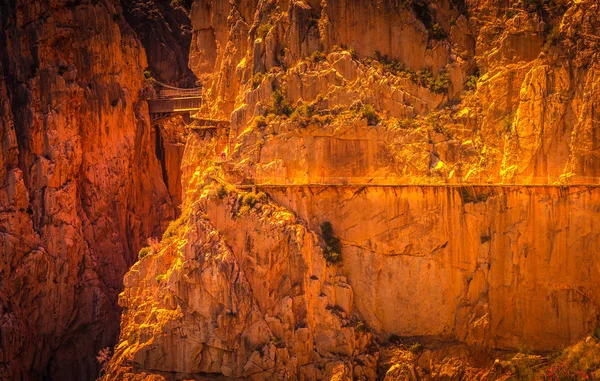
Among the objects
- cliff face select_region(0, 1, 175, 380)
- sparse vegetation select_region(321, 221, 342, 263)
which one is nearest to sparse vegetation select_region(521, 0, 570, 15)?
sparse vegetation select_region(321, 221, 342, 263)

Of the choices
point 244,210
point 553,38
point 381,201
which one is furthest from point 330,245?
point 553,38

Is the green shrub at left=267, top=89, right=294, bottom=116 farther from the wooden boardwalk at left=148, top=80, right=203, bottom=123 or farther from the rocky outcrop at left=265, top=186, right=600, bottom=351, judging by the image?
the wooden boardwalk at left=148, top=80, right=203, bottom=123

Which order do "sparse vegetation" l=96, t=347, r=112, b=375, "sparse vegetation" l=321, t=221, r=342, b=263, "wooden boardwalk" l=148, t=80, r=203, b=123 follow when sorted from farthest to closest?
"wooden boardwalk" l=148, t=80, r=203, b=123 < "sparse vegetation" l=96, t=347, r=112, b=375 < "sparse vegetation" l=321, t=221, r=342, b=263

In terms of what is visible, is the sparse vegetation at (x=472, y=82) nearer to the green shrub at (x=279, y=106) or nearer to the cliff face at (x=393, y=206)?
the cliff face at (x=393, y=206)

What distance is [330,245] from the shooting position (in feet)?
106

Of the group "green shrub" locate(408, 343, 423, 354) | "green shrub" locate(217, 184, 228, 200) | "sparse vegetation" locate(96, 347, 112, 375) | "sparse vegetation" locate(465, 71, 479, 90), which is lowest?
"sparse vegetation" locate(96, 347, 112, 375)

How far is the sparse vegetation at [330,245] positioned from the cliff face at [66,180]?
12875 millimetres

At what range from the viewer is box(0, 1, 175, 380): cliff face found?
129 feet

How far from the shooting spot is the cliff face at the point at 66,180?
129 feet

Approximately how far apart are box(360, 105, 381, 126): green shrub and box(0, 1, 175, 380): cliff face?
555 inches

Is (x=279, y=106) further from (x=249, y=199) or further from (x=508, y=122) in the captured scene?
(x=508, y=122)

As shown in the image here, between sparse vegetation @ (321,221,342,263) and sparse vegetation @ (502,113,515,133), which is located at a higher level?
sparse vegetation @ (502,113,515,133)

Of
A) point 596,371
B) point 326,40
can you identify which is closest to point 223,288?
point 326,40

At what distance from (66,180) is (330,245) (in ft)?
45.1
